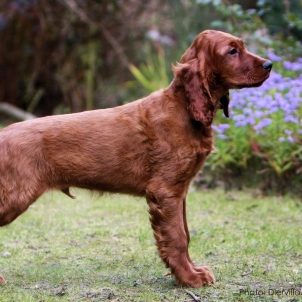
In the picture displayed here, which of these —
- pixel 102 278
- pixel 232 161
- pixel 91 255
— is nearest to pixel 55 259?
pixel 91 255

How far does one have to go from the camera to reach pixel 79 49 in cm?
1354

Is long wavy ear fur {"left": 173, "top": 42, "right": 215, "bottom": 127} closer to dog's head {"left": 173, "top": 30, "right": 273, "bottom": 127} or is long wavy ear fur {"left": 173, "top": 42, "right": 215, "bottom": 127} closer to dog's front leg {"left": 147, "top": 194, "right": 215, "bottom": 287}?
dog's head {"left": 173, "top": 30, "right": 273, "bottom": 127}

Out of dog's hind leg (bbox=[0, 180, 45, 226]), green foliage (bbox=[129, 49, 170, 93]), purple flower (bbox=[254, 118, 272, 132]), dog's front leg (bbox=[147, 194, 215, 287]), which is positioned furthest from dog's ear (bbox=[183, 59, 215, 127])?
green foliage (bbox=[129, 49, 170, 93])

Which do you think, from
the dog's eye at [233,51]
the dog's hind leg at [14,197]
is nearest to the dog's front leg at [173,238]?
the dog's hind leg at [14,197]

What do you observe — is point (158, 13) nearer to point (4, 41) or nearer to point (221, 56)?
point (4, 41)

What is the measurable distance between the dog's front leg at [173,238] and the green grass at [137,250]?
0.38 feet

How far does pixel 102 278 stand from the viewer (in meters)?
4.63

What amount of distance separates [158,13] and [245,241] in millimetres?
9182

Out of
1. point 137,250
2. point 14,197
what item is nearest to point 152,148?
point 14,197

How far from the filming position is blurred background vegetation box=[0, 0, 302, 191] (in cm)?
1324

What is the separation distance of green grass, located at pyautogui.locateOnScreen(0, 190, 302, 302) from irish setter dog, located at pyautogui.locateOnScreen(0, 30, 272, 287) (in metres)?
0.37

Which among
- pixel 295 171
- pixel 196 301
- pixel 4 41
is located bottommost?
pixel 4 41

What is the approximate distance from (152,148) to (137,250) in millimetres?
1460

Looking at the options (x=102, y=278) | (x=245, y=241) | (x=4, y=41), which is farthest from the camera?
(x=4, y=41)
